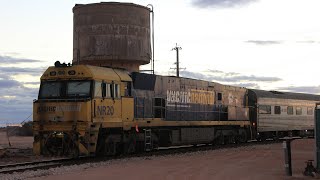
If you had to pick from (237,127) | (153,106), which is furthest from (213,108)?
(153,106)

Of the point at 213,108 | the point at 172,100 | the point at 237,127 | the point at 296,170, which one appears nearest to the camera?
the point at 296,170

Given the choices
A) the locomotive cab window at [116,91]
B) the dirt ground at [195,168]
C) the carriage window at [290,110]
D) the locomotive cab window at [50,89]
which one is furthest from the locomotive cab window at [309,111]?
the locomotive cab window at [50,89]

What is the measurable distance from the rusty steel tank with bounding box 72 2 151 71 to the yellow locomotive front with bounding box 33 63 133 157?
9.43m

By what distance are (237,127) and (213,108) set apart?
3.35 metres

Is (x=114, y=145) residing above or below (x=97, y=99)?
below

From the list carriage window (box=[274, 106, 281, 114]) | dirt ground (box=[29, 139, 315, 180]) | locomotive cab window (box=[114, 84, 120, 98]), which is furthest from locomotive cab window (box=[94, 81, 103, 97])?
carriage window (box=[274, 106, 281, 114])

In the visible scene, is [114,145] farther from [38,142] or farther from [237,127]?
[237,127]

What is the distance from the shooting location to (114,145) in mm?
19609

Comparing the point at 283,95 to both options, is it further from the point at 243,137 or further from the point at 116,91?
the point at 116,91

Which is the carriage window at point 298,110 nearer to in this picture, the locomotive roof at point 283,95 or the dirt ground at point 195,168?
the locomotive roof at point 283,95

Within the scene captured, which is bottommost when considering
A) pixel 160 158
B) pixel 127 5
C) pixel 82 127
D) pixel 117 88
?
pixel 160 158

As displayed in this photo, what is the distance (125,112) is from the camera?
1998 cm

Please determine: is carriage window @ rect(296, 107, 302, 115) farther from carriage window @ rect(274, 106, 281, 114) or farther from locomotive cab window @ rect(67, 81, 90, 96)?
locomotive cab window @ rect(67, 81, 90, 96)

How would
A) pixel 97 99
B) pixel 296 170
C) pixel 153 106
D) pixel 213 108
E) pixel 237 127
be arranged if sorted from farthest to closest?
pixel 237 127 → pixel 213 108 → pixel 153 106 → pixel 97 99 → pixel 296 170
